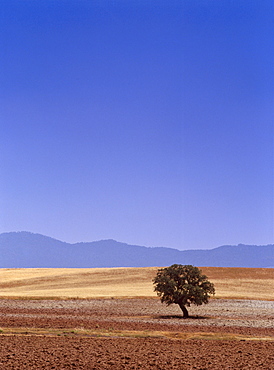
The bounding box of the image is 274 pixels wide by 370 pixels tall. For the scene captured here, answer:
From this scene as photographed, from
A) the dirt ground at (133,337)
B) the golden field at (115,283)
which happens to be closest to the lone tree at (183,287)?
the dirt ground at (133,337)

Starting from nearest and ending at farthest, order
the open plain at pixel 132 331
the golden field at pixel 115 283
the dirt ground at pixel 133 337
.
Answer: the dirt ground at pixel 133 337
the open plain at pixel 132 331
the golden field at pixel 115 283

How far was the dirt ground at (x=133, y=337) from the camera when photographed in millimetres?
17906

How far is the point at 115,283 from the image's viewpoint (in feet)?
222

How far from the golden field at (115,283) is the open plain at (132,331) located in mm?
252

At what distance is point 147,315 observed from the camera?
37438 millimetres

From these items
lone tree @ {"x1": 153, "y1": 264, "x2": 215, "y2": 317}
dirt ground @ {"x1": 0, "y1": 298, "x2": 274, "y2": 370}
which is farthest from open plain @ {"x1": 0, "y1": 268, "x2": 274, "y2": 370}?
lone tree @ {"x1": 153, "y1": 264, "x2": 215, "y2": 317}

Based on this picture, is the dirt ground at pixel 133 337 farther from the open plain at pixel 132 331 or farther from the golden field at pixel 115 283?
the golden field at pixel 115 283

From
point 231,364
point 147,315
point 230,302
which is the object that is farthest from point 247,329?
point 230,302

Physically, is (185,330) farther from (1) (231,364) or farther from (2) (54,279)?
(2) (54,279)

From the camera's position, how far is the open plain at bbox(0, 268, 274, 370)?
59.4 ft

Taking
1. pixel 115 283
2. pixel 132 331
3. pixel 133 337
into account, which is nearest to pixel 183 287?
pixel 132 331

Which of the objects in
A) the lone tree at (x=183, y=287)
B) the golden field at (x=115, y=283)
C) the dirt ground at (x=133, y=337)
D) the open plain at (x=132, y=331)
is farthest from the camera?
the golden field at (x=115, y=283)

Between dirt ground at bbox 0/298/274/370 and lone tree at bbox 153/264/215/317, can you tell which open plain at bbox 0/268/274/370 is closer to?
dirt ground at bbox 0/298/274/370

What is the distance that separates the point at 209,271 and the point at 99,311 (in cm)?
4001
